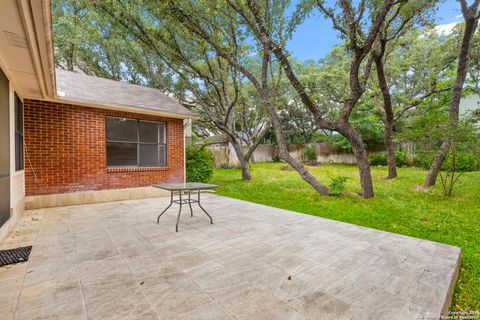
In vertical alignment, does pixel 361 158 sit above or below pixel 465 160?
above

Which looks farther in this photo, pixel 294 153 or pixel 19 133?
pixel 294 153

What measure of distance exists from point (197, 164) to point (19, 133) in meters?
4.82

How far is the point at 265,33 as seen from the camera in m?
6.13

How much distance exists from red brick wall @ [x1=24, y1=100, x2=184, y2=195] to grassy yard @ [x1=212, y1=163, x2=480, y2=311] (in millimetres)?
3569

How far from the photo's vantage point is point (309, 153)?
58.2 ft

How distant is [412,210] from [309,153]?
41.9 ft

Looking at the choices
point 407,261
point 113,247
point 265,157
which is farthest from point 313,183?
point 265,157

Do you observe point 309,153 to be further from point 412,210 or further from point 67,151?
point 67,151

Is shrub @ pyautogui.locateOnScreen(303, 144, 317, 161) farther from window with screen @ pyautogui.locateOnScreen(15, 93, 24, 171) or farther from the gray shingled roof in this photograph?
window with screen @ pyautogui.locateOnScreen(15, 93, 24, 171)

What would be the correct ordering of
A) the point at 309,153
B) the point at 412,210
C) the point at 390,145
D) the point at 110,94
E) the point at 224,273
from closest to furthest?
the point at 224,273, the point at 412,210, the point at 110,94, the point at 390,145, the point at 309,153

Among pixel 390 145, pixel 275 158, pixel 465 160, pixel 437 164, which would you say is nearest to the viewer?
pixel 437 164

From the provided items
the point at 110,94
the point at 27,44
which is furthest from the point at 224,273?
the point at 110,94

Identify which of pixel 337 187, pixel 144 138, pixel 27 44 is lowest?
pixel 337 187

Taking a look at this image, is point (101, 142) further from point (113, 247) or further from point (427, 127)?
point (427, 127)
